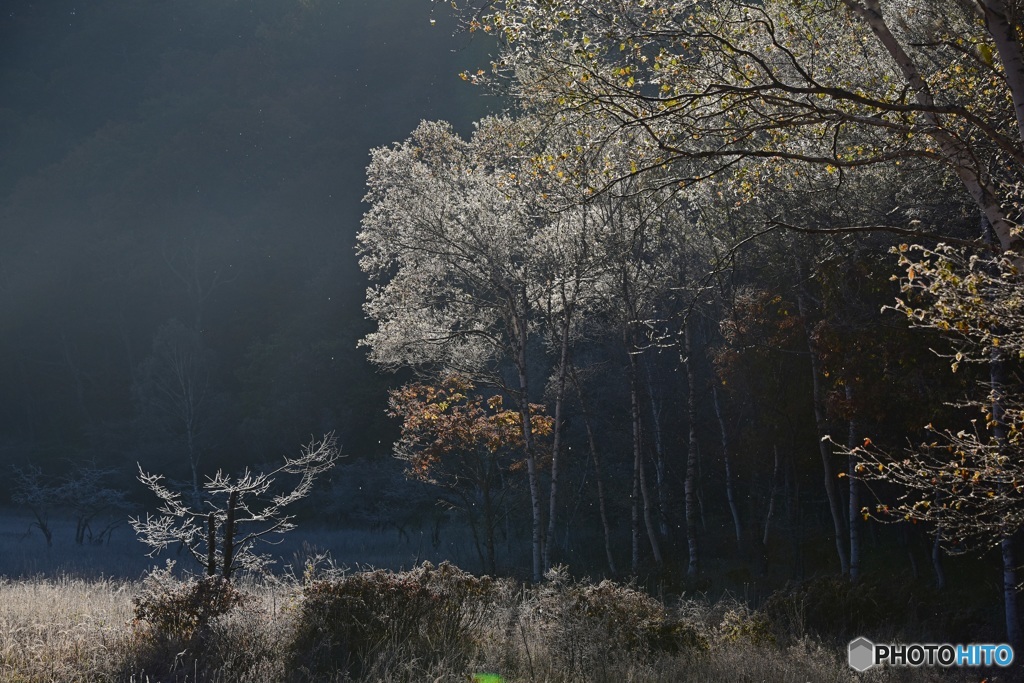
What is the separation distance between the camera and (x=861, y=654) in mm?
7844

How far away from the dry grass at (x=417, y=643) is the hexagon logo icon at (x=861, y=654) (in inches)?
6.6

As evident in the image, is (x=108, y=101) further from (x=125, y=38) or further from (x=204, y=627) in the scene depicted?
(x=204, y=627)

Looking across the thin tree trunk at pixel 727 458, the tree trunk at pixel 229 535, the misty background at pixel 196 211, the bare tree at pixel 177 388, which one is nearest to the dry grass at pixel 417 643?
the tree trunk at pixel 229 535

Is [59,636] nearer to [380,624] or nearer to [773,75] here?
[380,624]

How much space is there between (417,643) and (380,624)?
464 millimetres

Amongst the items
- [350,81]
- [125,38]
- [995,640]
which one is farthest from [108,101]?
[995,640]

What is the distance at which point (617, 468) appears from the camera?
77.4 ft

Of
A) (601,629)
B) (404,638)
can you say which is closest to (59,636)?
(404,638)

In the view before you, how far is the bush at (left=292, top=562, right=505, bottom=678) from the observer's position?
679 cm

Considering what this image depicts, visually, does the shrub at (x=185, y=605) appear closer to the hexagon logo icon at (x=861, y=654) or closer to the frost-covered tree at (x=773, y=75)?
the frost-covered tree at (x=773, y=75)

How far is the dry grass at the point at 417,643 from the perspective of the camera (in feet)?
20.8

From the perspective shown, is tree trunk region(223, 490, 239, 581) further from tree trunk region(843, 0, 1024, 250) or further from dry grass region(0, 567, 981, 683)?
tree trunk region(843, 0, 1024, 250)

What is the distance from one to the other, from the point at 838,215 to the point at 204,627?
9.07 meters

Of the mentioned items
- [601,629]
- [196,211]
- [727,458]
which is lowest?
[601,629]
